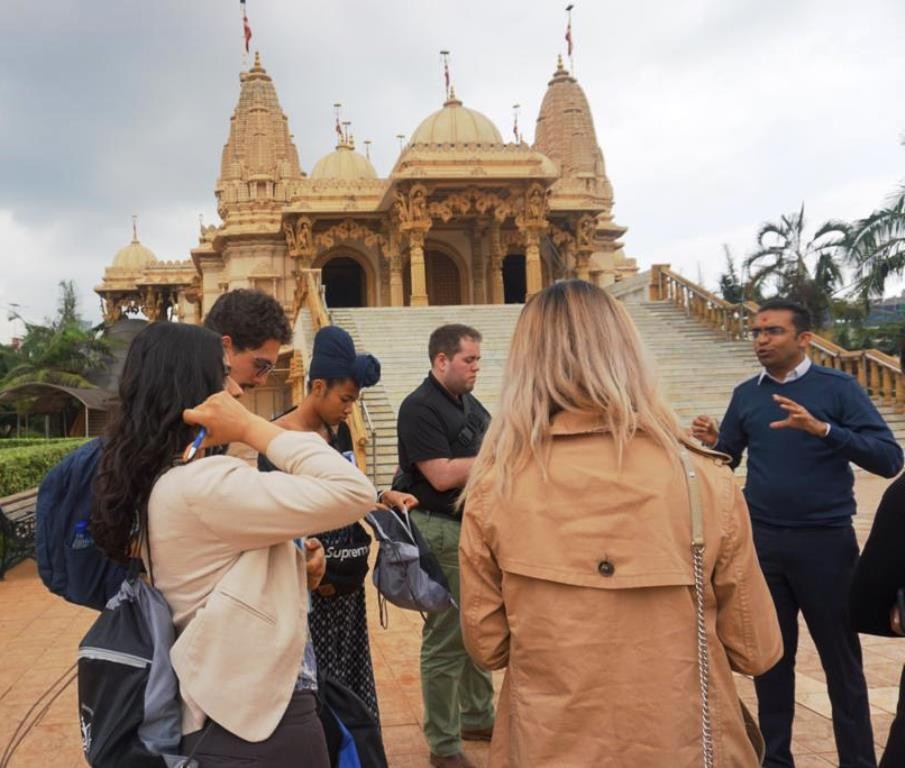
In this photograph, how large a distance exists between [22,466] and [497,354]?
927cm

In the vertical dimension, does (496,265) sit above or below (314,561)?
above

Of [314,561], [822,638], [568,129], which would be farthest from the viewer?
[568,129]

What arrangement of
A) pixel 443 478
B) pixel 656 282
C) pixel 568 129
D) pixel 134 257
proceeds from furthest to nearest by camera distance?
pixel 134 257
pixel 568 129
pixel 656 282
pixel 443 478

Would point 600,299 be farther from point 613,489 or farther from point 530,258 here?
point 530,258

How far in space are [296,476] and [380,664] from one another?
3313 millimetres

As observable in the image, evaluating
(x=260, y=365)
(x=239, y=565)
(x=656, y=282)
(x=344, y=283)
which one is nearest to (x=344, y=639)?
(x=260, y=365)

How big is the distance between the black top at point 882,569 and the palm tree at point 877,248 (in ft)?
55.2

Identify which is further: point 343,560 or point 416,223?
point 416,223

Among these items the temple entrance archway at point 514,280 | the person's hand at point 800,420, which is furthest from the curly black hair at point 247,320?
the temple entrance archway at point 514,280

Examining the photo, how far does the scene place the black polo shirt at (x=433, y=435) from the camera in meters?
3.30

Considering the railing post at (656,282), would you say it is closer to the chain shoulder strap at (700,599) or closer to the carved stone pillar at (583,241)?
the carved stone pillar at (583,241)

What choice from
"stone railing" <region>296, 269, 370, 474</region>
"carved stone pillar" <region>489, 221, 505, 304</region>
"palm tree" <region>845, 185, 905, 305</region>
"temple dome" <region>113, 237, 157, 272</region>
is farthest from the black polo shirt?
"temple dome" <region>113, 237, 157, 272</region>

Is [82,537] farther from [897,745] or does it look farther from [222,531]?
[897,745]

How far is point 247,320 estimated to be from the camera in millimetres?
2705
